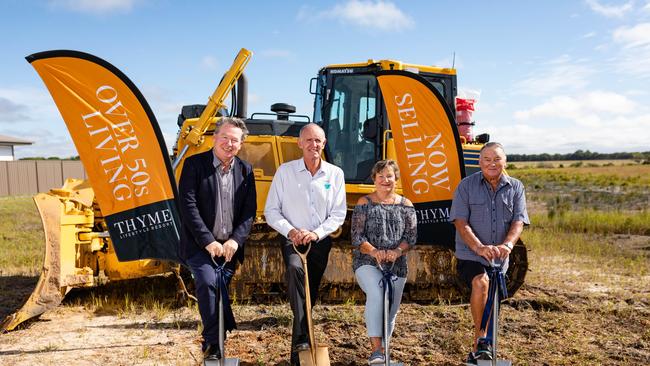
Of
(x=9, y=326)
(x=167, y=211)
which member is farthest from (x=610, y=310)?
(x=9, y=326)

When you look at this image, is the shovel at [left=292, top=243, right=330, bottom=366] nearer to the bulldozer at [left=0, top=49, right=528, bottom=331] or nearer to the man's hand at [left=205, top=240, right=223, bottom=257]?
the man's hand at [left=205, top=240, right=223, bottom=257]

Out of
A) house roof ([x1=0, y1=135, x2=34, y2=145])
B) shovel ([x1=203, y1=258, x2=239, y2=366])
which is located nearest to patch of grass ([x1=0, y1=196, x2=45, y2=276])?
shovel ([x1=203, y1=258, x2=239, y2=366])

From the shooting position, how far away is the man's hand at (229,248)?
13.3ft

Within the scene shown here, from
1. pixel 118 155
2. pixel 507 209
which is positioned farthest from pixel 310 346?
pixel 118 155

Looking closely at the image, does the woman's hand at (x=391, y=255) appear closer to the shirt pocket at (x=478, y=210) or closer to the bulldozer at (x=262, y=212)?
the shirt pocket at (x=478, y=210)

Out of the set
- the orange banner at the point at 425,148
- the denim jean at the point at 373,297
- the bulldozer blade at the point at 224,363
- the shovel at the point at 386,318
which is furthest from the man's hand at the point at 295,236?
the orange banner at the point at 425,148

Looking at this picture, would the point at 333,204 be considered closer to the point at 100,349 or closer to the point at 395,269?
the point at 395,269

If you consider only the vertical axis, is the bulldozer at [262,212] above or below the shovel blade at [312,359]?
above

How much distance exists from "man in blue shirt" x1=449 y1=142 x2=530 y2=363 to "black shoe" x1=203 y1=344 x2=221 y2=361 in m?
1.92

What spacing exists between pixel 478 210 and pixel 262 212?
11.0 ft

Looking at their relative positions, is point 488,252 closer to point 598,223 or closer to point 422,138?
→ point 422,138

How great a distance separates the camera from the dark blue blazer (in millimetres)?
4012

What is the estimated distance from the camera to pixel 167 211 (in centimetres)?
566

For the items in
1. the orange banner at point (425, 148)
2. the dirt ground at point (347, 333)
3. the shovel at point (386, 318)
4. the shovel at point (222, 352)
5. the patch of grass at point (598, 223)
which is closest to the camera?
the shovel at point (386, 318)
